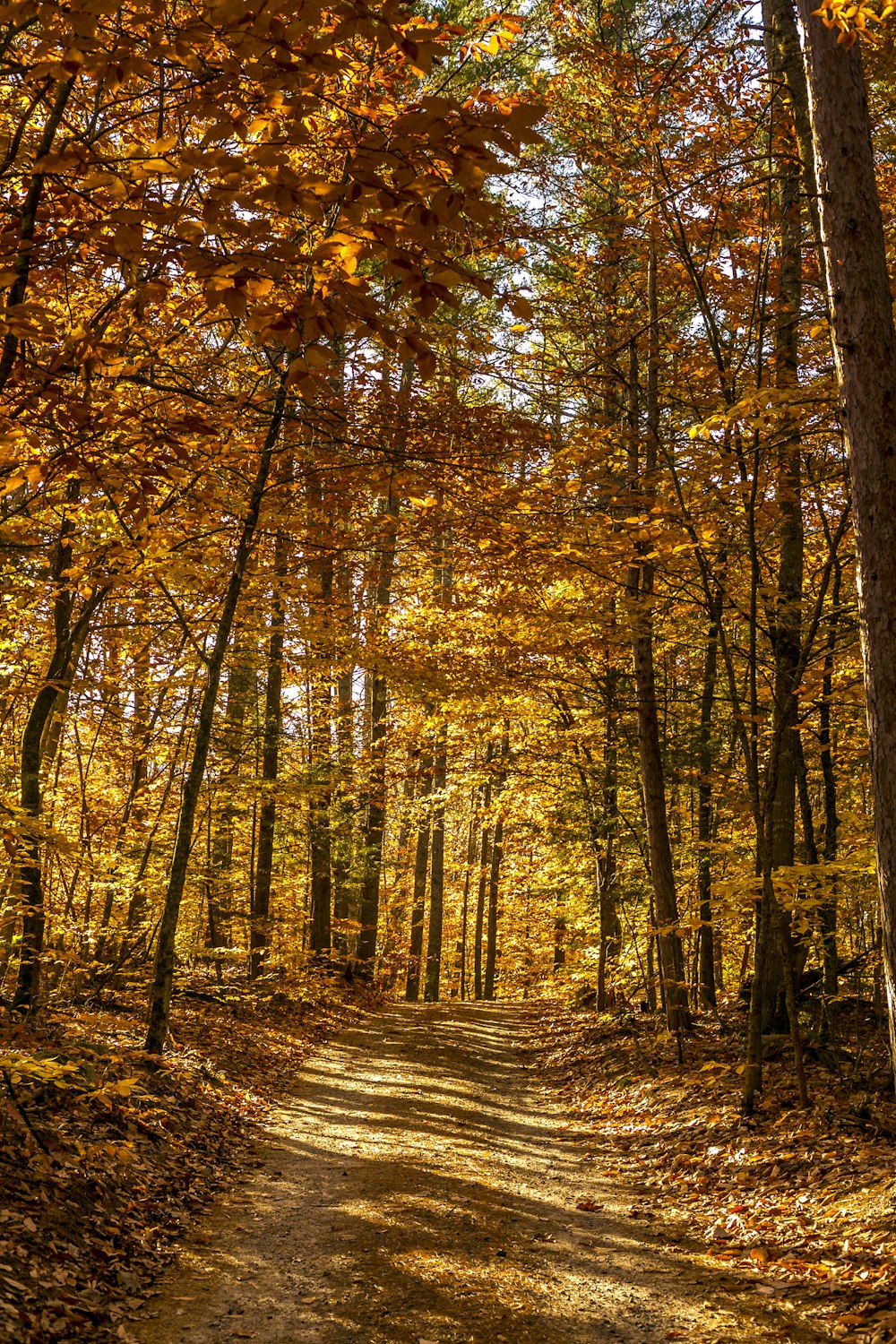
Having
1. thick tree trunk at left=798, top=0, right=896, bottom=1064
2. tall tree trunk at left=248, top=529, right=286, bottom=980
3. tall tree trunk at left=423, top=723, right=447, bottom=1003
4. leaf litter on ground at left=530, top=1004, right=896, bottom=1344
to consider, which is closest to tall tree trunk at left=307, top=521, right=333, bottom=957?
tall tree trunk at left=248, top=529, right=286, bottom=980

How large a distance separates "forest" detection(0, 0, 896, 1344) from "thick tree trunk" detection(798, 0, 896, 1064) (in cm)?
2

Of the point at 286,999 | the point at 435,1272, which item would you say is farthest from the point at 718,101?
the point at 286,999

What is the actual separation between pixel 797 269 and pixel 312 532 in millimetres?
5519

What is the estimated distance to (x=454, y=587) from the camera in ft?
44.0

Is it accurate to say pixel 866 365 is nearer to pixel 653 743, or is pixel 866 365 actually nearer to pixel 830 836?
pixel 830 836

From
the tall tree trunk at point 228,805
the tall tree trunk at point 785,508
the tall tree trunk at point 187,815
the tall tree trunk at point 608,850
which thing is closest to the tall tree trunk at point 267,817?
the tall tree trunk at point 228,805

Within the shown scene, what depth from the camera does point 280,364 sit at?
28.2 ft

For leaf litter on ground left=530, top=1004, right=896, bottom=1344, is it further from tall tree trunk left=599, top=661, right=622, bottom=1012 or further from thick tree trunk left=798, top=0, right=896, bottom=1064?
tall tree trunk left=599, top=661, right=622, bottom=1012

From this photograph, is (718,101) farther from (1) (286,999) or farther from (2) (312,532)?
(1) (286,999)

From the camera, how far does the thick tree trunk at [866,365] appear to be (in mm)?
4387

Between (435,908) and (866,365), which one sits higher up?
(866,365)

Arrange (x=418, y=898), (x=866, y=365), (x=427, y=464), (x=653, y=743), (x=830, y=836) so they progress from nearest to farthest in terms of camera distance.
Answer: (x=866, y=365), (x=427, y=464), (x=830, y=836), (x=653, y=743), (x=418, y=898)

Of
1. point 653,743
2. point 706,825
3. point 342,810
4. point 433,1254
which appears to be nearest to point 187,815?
point 433,1254

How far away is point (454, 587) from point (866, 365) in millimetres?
9051
